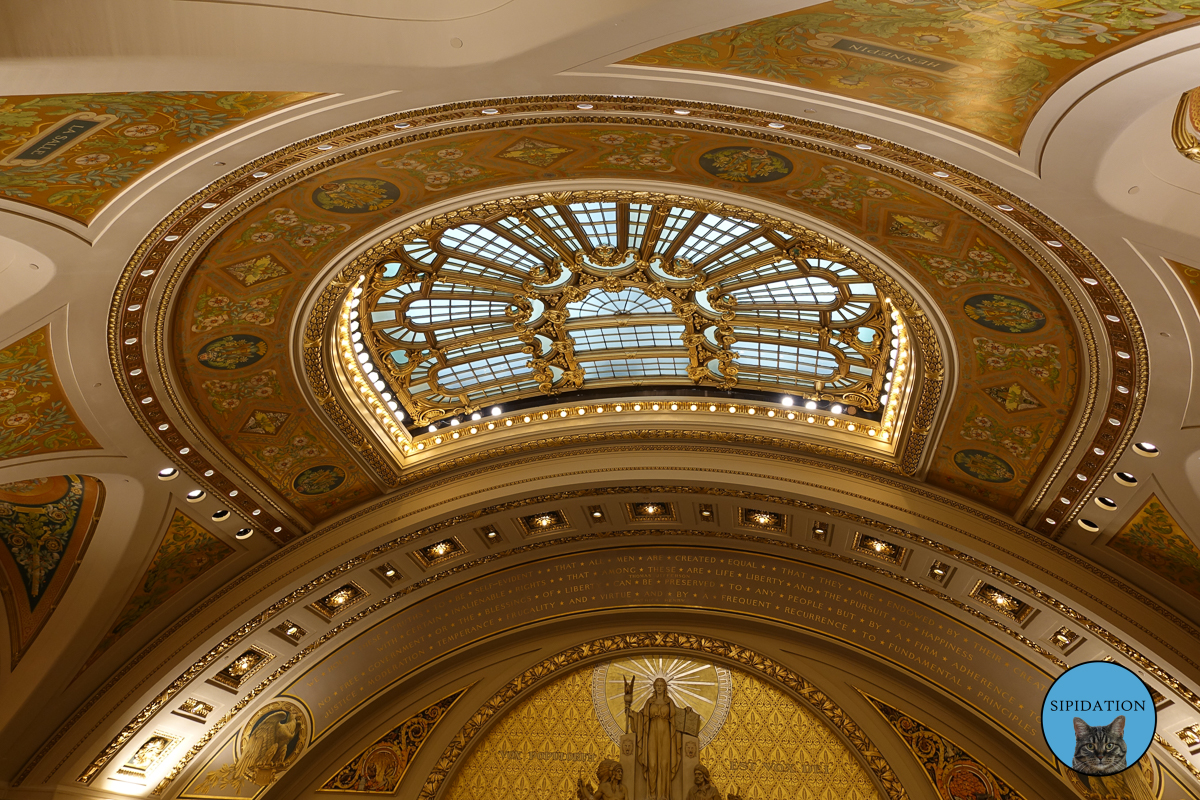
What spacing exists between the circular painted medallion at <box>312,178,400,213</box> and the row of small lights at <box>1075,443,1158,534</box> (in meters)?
9.13

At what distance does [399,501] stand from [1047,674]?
35.7 ft

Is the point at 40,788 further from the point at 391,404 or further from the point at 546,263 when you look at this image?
the point at 546,263

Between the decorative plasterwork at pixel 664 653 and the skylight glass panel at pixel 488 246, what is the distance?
7.89m

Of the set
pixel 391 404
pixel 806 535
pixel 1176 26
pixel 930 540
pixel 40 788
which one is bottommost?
pixel 40 788

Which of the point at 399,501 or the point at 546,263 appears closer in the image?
the point at 546,263

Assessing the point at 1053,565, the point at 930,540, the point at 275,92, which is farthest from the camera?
the point at 930,540

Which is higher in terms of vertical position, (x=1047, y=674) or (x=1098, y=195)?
(x=1098, y=195)

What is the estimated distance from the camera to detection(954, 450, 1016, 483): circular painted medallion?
12434 millimetres

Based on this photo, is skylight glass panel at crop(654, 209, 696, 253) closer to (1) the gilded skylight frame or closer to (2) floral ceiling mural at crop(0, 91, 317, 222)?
(1) the gilded skylight frame

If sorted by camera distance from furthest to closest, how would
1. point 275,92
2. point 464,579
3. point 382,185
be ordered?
point 464,579 < point 382,185 < point 275,92

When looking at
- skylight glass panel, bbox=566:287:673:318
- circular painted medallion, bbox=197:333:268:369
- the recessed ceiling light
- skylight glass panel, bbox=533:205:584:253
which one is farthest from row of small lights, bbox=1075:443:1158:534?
circular painted medallion, bbox=197:333:268:369

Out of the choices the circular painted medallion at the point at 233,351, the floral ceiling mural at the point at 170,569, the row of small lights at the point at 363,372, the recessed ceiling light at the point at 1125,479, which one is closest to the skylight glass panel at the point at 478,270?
the row of small lights at the point at 363,372

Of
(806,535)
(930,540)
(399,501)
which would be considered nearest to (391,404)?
(399,501)

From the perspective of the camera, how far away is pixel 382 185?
9734mm
